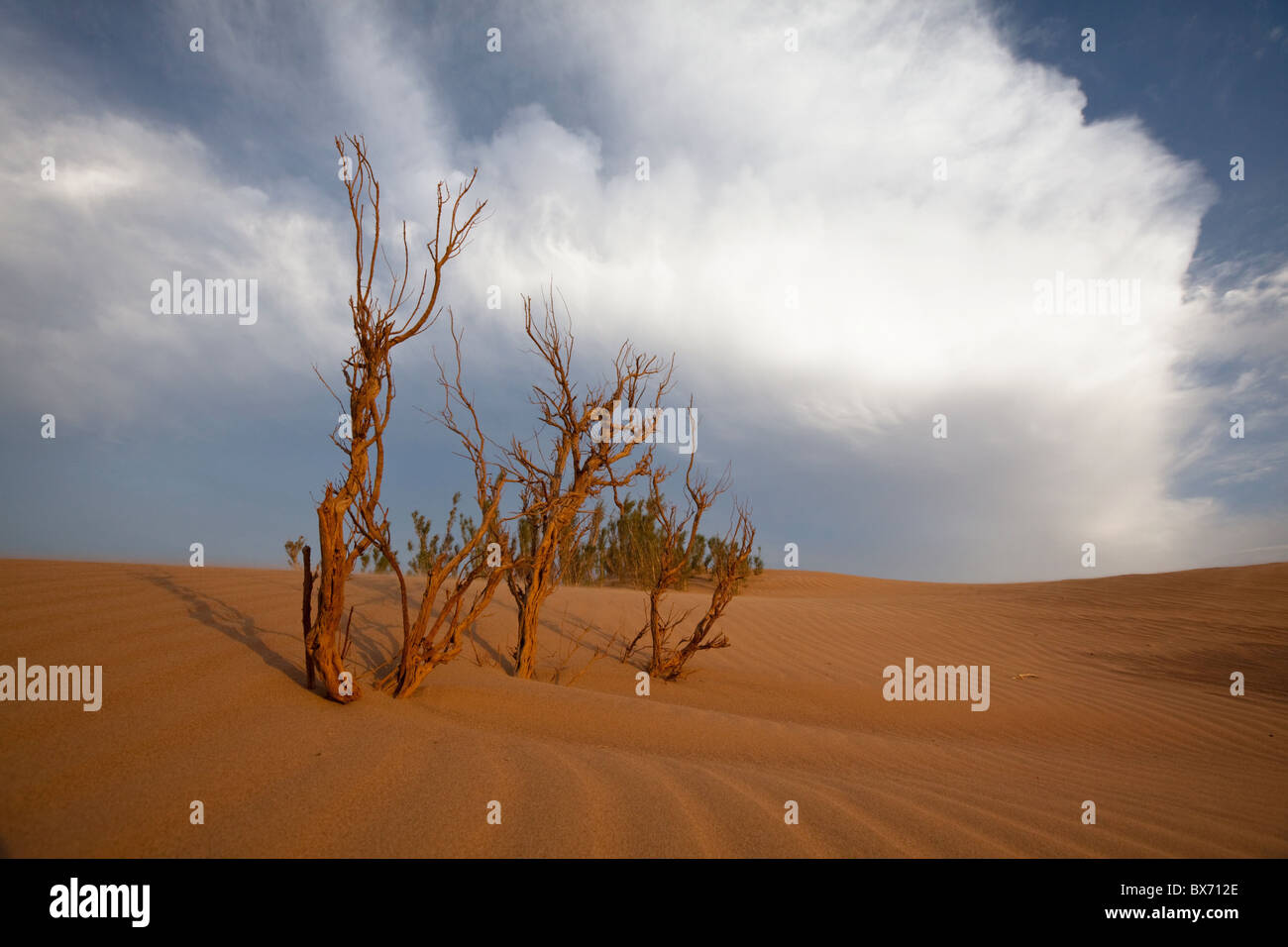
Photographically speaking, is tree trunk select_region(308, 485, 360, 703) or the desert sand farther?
tree trunk select_region(308, 485, 360, 703)

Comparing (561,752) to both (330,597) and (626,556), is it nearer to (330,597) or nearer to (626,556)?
(330,597)

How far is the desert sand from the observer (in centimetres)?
227

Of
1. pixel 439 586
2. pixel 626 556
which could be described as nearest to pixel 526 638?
pixel 439 586

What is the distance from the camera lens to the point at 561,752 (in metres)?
3.35

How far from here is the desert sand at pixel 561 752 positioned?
2.27 meters

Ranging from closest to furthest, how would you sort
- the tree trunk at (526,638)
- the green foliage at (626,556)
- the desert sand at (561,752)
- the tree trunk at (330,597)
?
1. the desert sand at (561,752)
2. the tree trunk at (330,597)
3. the tree trunk at (526,638)
4. the green foliage at (626,556)

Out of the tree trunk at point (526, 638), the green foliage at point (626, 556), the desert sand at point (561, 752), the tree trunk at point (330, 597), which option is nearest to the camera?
the desert sand at point (561, 752)

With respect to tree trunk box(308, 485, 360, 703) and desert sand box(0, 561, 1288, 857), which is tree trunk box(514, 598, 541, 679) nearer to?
desert sand box(0, 561, 1288, 857)

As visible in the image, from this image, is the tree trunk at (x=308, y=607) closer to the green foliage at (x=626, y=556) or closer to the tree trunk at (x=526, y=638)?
the tree trunk at (x=526, y=638)

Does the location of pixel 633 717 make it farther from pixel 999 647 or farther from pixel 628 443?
pixel 999 647

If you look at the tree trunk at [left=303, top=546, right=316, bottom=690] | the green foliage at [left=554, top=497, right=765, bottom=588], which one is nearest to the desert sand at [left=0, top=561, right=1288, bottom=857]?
the tree trunk at [left=303, top=546, right=316, bottom=690]

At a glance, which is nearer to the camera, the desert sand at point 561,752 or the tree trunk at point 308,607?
the desert sand at point 561,752

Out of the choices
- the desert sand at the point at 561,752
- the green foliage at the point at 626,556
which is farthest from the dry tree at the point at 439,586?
the green foliage at the point at 626,556
